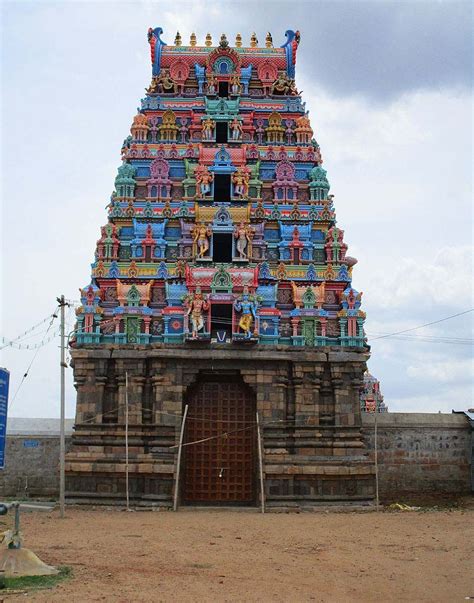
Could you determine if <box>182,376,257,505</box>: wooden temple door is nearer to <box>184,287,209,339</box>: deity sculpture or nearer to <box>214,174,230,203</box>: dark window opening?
<box>184,287,209,339</box>: deity sculpture

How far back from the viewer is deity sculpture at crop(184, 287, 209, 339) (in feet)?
101

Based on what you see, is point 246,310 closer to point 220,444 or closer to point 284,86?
point 220,444

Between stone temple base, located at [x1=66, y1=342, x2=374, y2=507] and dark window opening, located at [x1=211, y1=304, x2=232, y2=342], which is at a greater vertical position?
dark window opening, located at [x1=211, y1=304, x2=232, y2=342]

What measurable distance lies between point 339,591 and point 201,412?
1810 centimetres

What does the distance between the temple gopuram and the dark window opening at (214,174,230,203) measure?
0.19ft

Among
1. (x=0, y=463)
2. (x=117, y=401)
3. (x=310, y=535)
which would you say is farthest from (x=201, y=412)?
(x=0, y=463)

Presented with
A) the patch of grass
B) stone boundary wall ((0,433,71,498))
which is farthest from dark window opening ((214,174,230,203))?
the patch of grass

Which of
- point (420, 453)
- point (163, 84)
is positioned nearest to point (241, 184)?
point (163, 84)

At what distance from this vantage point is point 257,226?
33.7 meters

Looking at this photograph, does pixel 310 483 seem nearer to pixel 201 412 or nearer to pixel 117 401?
pixel 201 412

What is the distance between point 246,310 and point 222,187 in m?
7.06

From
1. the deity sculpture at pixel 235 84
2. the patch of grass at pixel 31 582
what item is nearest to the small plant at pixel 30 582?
the patch of grass at pixel 31 582

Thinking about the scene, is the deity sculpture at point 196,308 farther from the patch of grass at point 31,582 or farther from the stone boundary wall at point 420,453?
the patch of grass at point 31,582

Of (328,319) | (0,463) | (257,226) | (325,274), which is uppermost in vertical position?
(257,226)
